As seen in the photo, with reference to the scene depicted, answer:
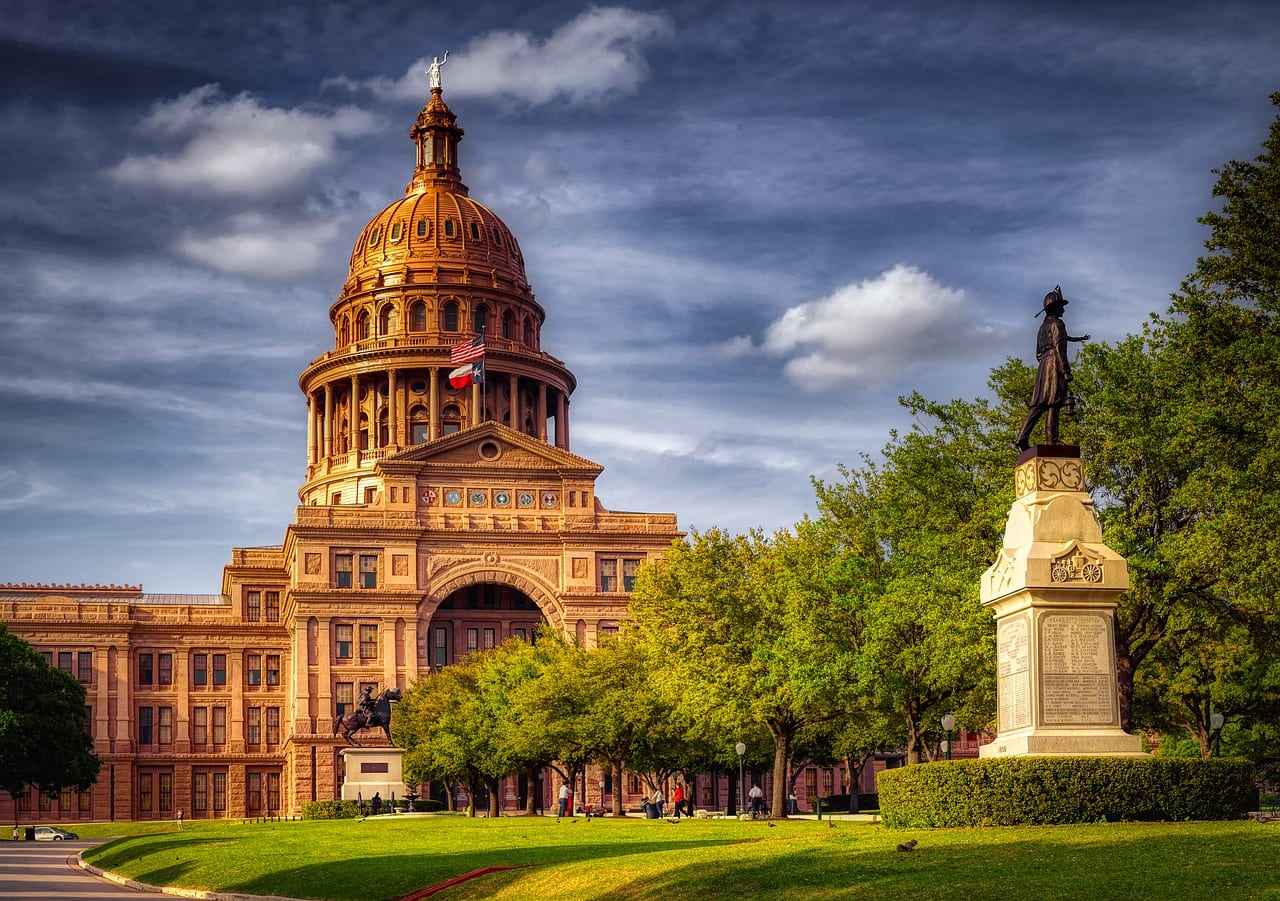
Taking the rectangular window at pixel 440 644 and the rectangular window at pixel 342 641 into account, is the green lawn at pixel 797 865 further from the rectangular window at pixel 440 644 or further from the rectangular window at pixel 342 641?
the rectangular window at pixel 440 644

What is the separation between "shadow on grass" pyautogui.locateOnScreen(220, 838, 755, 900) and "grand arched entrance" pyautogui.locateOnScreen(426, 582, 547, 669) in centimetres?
8852

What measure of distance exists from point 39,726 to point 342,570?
33.5m

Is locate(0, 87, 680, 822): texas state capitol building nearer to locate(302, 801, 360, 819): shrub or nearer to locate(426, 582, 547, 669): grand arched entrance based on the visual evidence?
locate(426, 582, 547, 669): grand arched entrance

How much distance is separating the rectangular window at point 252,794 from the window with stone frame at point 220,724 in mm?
3652

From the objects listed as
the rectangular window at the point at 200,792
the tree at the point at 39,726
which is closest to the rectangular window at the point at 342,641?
the rectangular window at the point at 200,792

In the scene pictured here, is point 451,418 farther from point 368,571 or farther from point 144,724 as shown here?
point 144,724

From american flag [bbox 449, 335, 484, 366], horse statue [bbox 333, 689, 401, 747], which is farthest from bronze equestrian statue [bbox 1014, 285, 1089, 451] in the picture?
american flag [bbox 449, 335, 484, 366]

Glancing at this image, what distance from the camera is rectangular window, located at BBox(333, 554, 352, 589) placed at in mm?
127188

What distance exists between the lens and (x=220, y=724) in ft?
463


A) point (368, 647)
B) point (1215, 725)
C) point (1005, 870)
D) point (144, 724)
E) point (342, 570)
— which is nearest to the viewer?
point (1005, 870)

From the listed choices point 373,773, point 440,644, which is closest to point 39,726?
point 373,773

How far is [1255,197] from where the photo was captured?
153 ft

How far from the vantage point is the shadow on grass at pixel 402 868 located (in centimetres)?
3731

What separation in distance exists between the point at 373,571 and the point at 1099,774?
3906 inches
